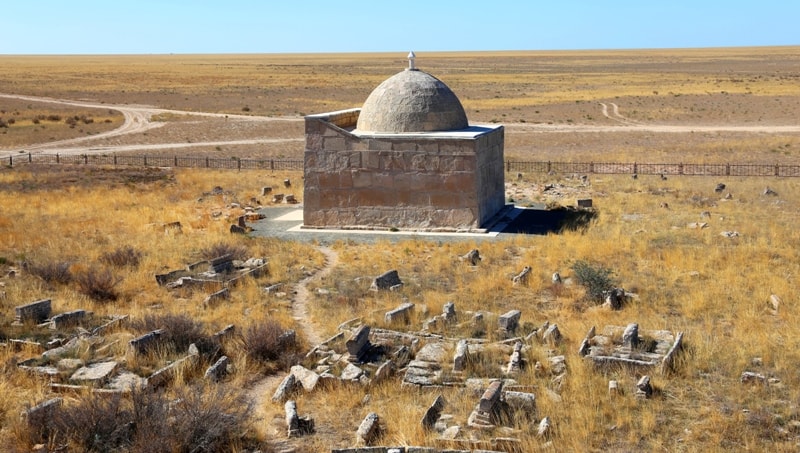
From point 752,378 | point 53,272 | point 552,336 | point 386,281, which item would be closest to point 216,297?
point 386,281

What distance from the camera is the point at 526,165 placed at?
34.4m

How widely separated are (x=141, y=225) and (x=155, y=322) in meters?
10.3

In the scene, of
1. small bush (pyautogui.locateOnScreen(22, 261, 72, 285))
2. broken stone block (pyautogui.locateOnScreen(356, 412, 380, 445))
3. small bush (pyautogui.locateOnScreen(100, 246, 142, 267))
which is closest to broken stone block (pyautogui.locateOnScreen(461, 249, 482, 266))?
small bush (pyautogui.locateOnScreen(100, 246, 142, 267))

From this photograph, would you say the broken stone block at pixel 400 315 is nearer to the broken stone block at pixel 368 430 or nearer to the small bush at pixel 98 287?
the broken stone block at pixel 368 430

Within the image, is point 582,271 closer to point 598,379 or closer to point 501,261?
point 501,261

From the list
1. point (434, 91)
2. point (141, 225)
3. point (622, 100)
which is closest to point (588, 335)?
point (434, 91)

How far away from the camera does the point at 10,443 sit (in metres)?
8.23

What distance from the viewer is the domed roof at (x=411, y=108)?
20875 mm

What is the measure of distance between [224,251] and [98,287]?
3.52 m

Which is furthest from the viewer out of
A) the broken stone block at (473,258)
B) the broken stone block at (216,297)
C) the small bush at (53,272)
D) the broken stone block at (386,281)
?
the broken stone block at (473,258)

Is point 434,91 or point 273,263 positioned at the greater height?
point 434,91

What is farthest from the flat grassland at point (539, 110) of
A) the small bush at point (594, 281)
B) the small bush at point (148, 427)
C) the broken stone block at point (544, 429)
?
the small bush at point (148, 427)

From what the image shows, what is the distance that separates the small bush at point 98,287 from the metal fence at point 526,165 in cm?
1834

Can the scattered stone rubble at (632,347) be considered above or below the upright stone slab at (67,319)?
above
